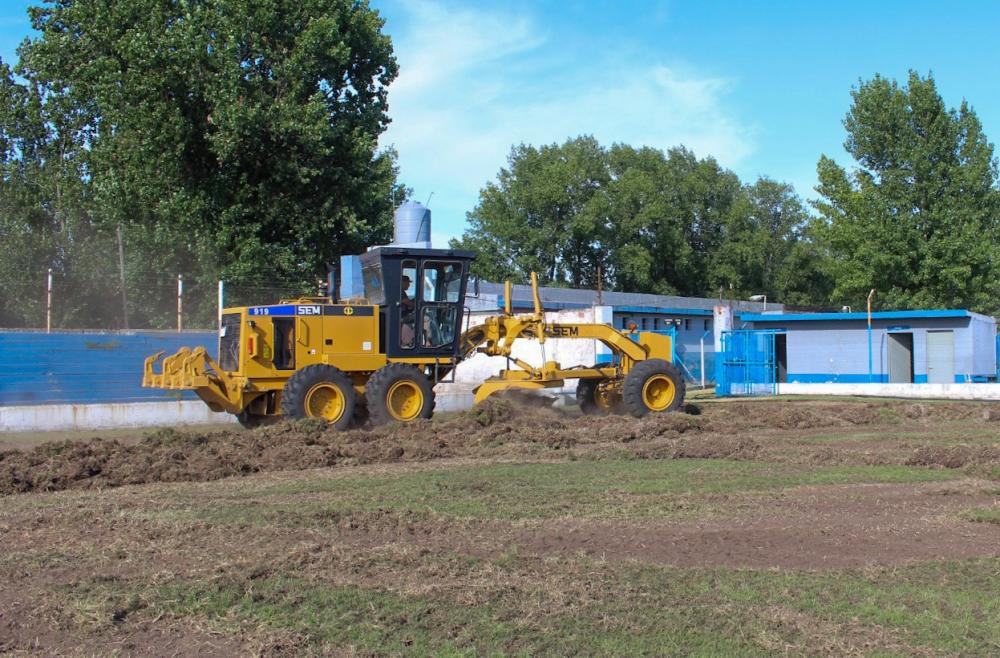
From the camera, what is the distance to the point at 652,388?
17.9m

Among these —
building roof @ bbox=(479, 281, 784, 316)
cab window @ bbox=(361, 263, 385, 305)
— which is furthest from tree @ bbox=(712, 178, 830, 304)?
cab window @ bbox=(361, 263, 385, 305)

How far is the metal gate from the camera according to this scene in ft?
90.6

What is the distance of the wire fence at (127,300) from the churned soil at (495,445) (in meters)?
8.23

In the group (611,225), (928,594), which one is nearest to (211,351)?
(928,594)

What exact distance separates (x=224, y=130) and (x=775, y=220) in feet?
196

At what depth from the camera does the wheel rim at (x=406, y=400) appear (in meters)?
16.1

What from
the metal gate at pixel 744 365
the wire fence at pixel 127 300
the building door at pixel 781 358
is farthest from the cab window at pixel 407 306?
the building door at pixel 781 358

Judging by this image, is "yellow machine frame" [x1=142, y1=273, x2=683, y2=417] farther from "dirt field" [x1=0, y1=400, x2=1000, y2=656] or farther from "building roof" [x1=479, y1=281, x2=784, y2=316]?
"building roof" [x1=479, y1=281, x2=784, y2=316]

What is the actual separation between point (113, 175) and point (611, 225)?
42241 millimetres

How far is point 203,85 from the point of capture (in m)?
26.0

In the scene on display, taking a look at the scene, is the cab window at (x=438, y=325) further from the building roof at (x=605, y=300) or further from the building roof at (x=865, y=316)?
the building roof at (x=865, y=316)

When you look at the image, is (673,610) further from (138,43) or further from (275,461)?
(138,43)

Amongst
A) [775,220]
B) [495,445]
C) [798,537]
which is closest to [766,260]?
[775,220]

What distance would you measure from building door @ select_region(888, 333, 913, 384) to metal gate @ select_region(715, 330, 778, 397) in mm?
5727
